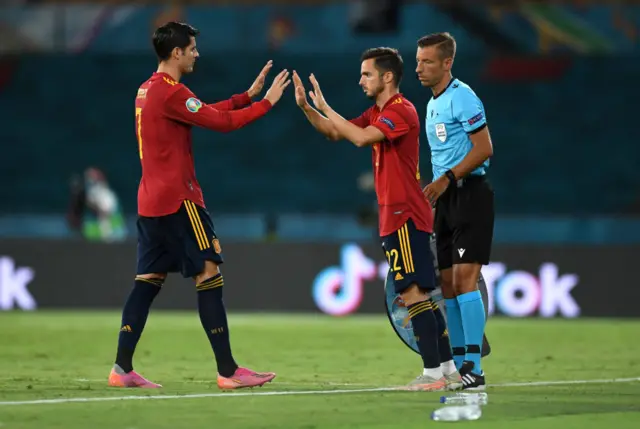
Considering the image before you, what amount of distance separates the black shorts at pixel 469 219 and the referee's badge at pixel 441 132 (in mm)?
286

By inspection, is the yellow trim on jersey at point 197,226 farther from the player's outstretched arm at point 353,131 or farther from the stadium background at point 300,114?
the stadium background at point 300,114

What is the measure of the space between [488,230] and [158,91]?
216 centimetres

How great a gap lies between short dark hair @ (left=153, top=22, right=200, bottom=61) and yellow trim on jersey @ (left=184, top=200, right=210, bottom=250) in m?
0.93

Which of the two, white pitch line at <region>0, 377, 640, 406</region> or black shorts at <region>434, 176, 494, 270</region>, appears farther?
black shorts at <region>434, 176, 494, 270</region>

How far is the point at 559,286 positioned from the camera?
16.7 metres

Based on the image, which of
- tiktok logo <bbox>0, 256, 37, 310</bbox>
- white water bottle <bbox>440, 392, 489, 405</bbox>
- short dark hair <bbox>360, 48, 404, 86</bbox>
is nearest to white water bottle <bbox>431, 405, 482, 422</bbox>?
white water bottle <bbox>440, 392, 489, 405</bbox>

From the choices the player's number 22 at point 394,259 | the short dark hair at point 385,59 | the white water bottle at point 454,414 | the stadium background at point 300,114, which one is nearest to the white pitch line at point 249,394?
the player's number 22 at point 394,259

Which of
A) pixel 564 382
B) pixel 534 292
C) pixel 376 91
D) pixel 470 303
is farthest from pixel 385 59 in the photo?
pixel 534 292

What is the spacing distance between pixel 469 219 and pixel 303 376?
1805 mm

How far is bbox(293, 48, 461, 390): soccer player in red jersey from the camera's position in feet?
26.4

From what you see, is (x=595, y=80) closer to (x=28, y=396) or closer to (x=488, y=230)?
(x=488, y=230)

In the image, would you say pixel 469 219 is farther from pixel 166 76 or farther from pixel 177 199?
pixel 166 76

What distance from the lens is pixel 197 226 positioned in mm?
8055

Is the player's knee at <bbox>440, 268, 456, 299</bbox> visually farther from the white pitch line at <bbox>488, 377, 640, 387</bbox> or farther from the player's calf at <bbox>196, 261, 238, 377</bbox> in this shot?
the player's calf at <bbox>196, 261, 238, 377</bbox>
